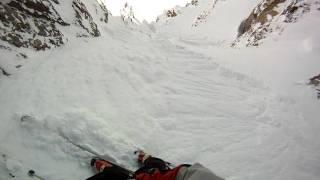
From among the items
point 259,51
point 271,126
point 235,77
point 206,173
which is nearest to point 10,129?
point 206,173

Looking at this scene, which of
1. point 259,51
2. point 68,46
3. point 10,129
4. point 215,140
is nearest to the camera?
point 10,129

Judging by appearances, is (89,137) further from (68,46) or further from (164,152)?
(68,46)

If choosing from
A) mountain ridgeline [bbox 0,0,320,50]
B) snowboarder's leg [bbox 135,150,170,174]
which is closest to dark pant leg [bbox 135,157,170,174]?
snowboarder's leg [bbox 135,150,170,174]

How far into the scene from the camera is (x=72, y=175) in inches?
153

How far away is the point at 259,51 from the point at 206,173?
7.32 metres

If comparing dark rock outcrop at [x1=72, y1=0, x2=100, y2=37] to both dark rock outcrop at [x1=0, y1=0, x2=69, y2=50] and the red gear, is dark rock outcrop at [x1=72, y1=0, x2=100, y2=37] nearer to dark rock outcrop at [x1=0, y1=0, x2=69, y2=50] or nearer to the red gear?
dark rock outcrop at [x1=0, y1=0, x2=69, y2=50]

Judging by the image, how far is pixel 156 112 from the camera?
221 inches

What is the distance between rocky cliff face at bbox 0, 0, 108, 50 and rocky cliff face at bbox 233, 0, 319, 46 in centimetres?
543

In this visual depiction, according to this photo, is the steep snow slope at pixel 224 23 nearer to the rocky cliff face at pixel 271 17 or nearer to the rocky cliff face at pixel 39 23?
the rocky cliff face at pixel 271 17

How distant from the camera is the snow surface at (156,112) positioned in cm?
431

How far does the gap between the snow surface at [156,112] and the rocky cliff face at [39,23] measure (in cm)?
30

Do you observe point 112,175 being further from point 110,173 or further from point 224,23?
point 224,23

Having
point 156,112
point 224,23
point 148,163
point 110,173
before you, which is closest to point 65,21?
point 156,112

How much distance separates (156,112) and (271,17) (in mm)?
7684
